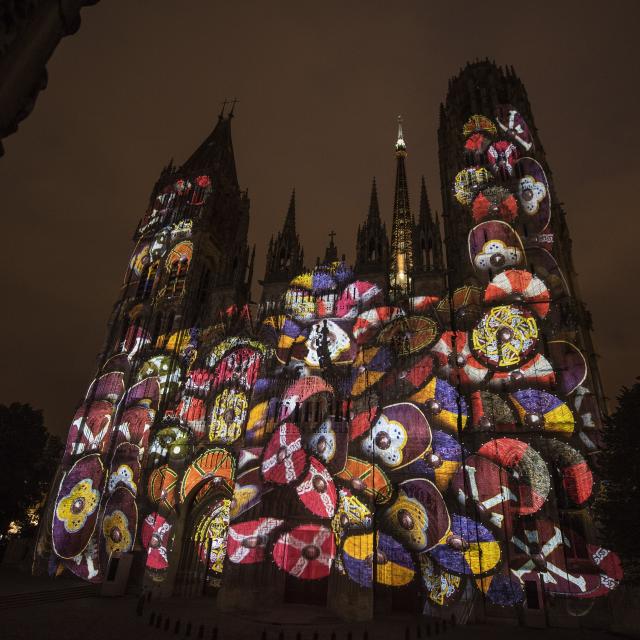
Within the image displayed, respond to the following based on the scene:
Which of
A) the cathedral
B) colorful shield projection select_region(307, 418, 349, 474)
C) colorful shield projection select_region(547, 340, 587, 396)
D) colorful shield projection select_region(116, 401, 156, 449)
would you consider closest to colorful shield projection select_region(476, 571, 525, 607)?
the cathedral

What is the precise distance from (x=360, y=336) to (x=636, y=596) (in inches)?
626

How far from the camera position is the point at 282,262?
29.4 m

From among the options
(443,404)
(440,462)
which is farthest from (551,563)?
(443,404)

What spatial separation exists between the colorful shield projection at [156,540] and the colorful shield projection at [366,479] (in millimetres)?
9925

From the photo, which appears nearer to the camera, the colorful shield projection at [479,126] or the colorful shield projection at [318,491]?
the colorful shield projection at [318,491]

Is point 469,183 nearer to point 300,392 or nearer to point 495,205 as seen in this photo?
point 495,205

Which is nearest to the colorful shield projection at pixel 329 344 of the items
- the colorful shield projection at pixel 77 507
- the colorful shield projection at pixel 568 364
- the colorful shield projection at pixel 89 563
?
the colorful shield projection at pixel 568 364

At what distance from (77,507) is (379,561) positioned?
18864 millimetres

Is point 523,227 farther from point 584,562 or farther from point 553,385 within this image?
point 584,562

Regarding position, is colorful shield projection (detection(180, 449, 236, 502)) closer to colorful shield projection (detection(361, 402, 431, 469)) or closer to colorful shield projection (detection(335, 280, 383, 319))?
colorful shield projection (detection(361, 402, 431, 469))

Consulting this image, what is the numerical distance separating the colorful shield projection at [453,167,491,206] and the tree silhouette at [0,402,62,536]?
31955 millimetres

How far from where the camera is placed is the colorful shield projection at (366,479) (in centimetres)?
1948

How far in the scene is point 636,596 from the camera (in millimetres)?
15789

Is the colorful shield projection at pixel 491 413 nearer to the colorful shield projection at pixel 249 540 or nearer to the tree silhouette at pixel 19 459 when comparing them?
the colorful shield projection at pixel 249 540
